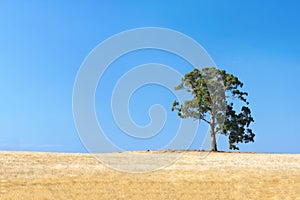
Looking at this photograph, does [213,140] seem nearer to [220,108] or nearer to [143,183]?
[220,108]

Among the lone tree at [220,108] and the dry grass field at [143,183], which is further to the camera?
the lone tree at [220,108]

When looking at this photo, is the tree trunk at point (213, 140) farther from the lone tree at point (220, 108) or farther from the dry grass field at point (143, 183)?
the dry grass field at point (143, 183)

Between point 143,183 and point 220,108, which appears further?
point 220,108

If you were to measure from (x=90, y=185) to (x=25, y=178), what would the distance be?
3.81 metres

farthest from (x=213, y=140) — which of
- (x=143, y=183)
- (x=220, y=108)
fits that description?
(x=143, y=183)

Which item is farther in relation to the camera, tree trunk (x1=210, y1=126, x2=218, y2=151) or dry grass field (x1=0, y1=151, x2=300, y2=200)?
tree trunk (x1=210, y1=126, x2=218, y2=151)

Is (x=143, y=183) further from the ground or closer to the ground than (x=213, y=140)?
closer to the ground

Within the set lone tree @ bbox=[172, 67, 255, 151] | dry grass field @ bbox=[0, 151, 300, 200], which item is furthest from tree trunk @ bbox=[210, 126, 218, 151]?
dry grass field @ bbox=[0, 151, 300, 200]

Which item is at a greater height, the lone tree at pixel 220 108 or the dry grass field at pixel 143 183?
the lone tree at pixel 220 108

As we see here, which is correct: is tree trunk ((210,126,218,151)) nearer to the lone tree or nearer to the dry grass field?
the lone tree

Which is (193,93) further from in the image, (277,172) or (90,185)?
(90,185)

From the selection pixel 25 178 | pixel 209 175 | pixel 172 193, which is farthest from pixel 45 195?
pixel 209 175

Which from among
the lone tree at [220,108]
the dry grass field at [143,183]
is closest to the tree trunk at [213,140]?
the lone tree at [220,108]

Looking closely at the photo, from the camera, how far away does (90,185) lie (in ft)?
60.7
